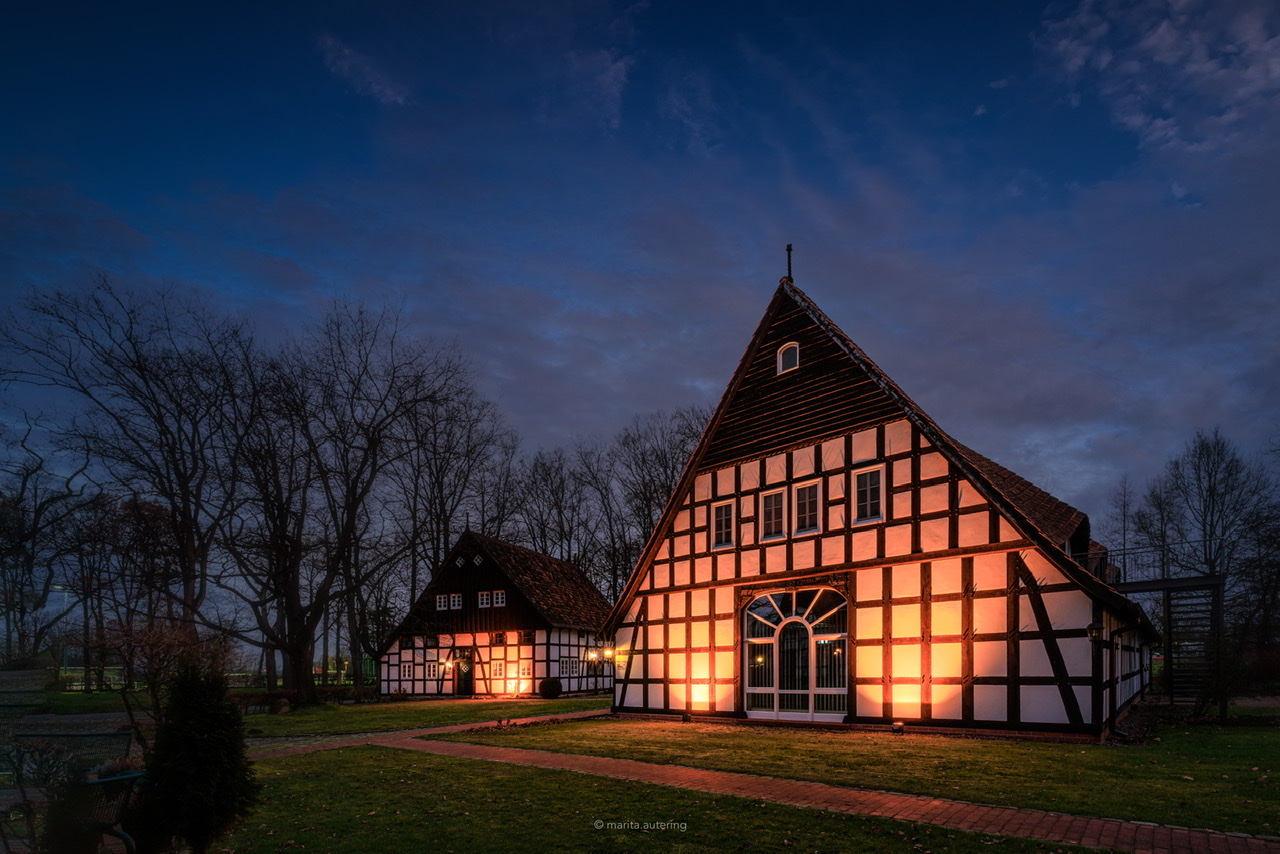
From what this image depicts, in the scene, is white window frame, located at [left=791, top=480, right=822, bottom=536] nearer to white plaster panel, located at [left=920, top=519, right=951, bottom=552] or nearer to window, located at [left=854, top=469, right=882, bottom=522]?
window, located at [left=854, top=469, right=882, bottom=522]

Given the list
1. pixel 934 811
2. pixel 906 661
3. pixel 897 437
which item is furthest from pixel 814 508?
pixel 934 811

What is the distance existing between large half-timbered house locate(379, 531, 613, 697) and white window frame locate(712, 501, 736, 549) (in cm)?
1984

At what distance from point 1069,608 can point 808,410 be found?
790 centimetres

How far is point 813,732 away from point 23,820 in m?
15.0

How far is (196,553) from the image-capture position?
30.1 m

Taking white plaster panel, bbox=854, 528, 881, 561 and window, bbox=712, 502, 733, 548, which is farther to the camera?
window, bbox=712, 502, 733, 548

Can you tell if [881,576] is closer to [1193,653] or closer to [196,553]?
[1193,653]

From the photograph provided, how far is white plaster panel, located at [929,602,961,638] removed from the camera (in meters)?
17.1

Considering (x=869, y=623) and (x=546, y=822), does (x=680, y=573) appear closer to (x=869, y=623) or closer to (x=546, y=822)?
(x=869, y=623)

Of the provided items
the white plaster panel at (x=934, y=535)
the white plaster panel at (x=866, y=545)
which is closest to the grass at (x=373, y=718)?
the white plaster panel at (x=866, y=545)

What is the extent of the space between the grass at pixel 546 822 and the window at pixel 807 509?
10314mm

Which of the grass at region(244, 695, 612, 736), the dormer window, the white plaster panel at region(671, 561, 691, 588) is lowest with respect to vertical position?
the grass at region(244, 695, 612, 736)

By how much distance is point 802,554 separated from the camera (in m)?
20.5

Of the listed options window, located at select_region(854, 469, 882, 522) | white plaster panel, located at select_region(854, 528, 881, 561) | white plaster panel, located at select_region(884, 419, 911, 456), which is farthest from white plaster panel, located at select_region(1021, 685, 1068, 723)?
white plaster panel, located at select_region(884, 419, 911, 456)
